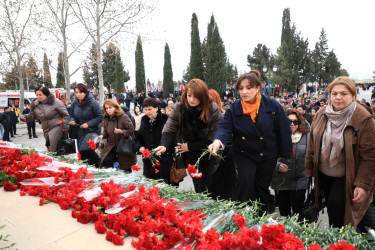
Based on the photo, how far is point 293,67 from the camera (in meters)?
46.6

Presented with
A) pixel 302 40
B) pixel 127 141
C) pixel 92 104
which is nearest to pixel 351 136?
pixel 127 141

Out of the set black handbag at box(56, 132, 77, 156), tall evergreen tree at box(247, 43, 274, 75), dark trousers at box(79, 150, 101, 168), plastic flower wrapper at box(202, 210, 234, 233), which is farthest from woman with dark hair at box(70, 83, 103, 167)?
tall evergreen tree at box(247, 43, 274, 75)

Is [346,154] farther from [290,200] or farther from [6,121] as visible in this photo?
[6,121]

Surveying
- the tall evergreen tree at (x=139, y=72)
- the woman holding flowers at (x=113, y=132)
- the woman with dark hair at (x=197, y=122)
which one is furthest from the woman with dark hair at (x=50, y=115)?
the tall evergreen tree at (x=139, y=72)

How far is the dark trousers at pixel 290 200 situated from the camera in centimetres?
382

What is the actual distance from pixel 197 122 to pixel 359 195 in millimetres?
1987

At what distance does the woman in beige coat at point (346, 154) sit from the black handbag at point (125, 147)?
3214mm

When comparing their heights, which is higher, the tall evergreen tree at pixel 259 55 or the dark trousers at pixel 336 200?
the tall evergreen tree at pixel 259 55

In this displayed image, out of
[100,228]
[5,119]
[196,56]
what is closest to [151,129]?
[100,228]

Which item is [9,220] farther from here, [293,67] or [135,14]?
[293,67]

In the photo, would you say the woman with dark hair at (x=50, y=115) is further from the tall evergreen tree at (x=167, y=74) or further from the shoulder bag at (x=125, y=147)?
the tall evergreen tree at (x=167, y=74)

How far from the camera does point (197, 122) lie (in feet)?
12.4

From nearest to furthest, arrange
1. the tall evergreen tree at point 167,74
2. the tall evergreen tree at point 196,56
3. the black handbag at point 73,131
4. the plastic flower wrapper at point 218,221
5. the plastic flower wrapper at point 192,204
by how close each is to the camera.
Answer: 1. the plastic flower wrapper at point 218,221
2. the plastic flower wrapper at point 192,204
3. the black handbag at point 73,131
4. the tall evergreen tree at point 196,56
5. the tall evergreen tree at point 167,74

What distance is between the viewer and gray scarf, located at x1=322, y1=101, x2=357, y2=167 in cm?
281
